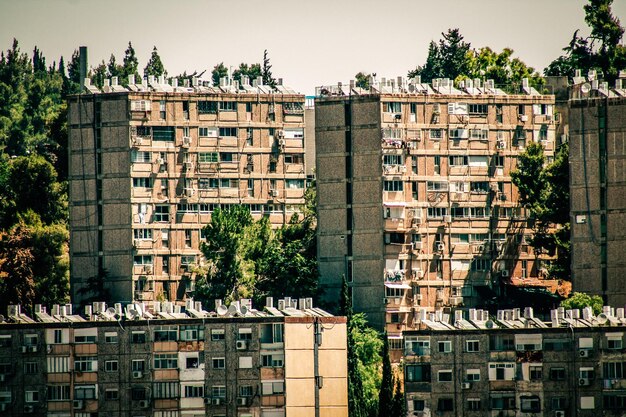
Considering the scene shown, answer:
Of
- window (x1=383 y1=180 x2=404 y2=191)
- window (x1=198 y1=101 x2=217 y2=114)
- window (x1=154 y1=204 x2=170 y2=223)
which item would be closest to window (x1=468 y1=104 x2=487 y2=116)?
window (x1=383 y1=180 x2=404 y2=191)

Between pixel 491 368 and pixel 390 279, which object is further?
pixel 390 279

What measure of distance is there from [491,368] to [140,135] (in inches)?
1529

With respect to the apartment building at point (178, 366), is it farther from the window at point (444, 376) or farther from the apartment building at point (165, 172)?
the apartment building at point (165, 172)

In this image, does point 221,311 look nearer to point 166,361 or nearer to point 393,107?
point 166,361

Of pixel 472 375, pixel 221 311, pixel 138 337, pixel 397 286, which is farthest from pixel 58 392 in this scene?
pixel 397 286

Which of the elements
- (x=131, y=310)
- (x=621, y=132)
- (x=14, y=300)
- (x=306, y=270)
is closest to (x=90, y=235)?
(x=14, y=300)

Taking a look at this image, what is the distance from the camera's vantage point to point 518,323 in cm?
11388

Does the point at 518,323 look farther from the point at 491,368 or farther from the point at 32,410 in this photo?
the point at 32,410

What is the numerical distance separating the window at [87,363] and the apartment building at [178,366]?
0.06 metres

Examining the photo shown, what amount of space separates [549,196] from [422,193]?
8.90 m

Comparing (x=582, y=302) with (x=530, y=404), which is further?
(x=582, y=302)

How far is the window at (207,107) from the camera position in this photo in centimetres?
14131

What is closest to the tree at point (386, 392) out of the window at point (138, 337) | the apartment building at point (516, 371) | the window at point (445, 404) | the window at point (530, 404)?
the apartment building at point (516, 371)

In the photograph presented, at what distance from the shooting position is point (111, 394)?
11362 centimetres
